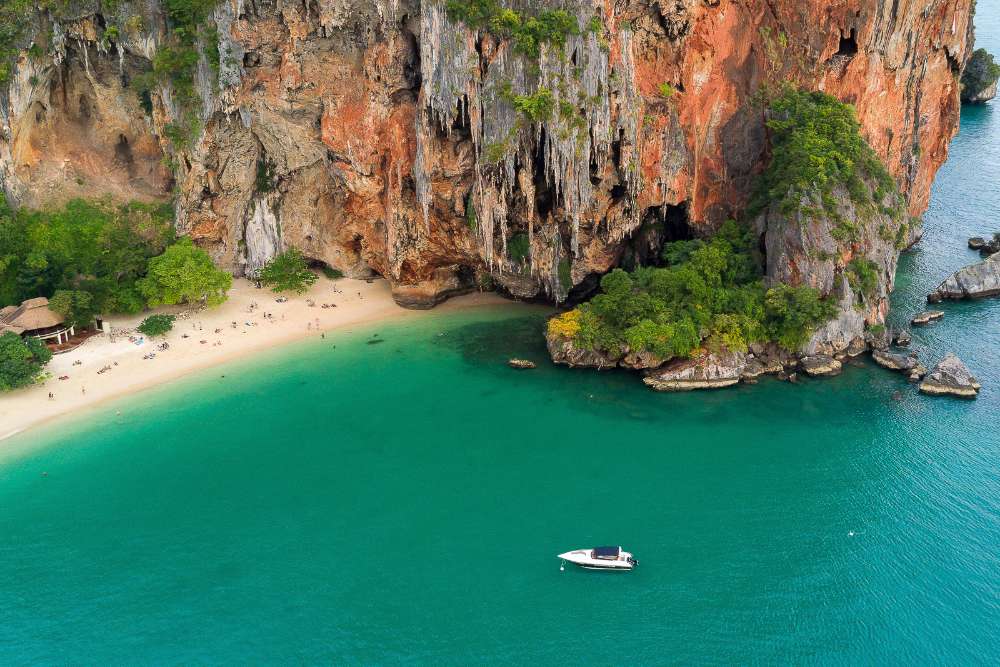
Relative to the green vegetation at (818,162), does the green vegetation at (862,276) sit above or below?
below

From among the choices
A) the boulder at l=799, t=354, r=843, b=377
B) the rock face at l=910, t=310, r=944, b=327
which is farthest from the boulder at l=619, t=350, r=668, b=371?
the rock face at l=910, t=310, r=944, b=327

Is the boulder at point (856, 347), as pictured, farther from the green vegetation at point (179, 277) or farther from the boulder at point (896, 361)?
the green vegetation at point (179, 277)

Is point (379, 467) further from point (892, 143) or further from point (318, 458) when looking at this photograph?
point (892, 143)

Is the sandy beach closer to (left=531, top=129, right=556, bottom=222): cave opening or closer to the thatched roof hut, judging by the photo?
the thatched roof hut

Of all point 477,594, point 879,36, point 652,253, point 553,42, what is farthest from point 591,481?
point 879,36

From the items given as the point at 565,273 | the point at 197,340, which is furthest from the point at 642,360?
the point at 197,340

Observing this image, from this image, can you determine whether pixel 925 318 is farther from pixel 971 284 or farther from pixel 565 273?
pixel 565 273

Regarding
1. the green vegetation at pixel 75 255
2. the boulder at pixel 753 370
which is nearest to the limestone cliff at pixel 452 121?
the green vegetation at pixel 75 255
